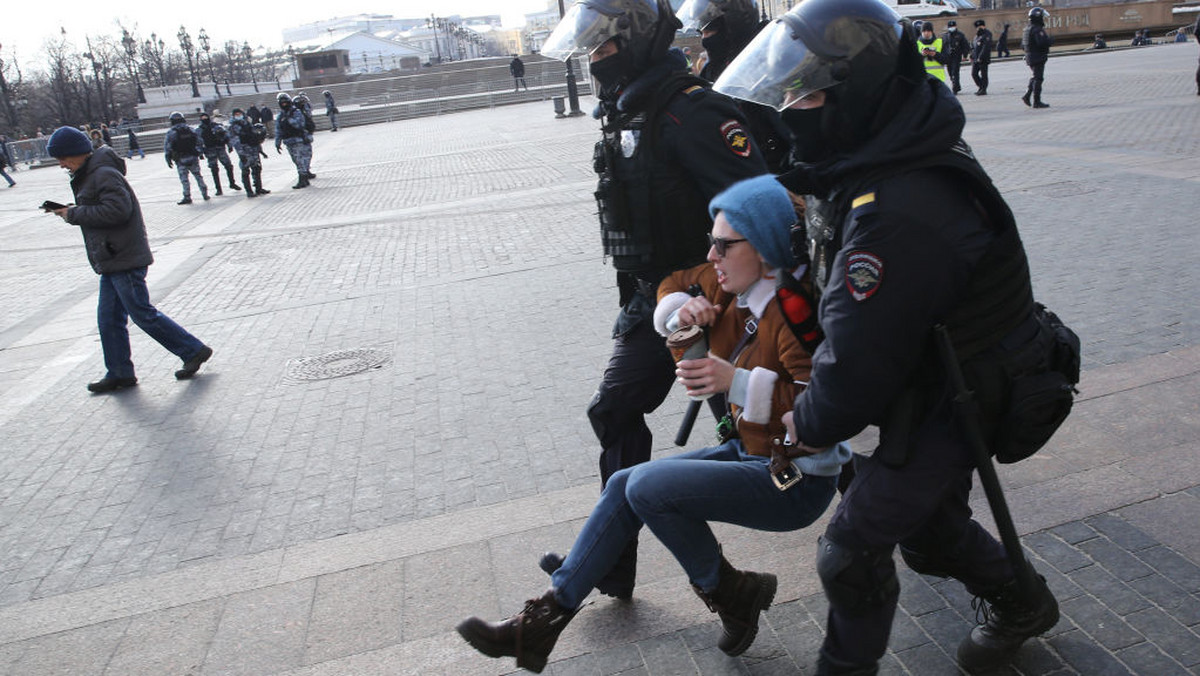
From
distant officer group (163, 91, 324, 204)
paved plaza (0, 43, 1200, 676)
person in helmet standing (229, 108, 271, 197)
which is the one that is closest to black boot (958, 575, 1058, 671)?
paved plaza (0, 43, 1200, 676)

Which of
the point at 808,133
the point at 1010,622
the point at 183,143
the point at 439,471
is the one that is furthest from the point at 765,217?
the point at 183,143

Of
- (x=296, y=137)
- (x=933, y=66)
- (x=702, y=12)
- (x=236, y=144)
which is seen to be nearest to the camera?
(x=702, y=12)

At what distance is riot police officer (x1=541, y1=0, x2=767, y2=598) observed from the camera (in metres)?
3.21

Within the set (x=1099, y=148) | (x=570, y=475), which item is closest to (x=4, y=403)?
(x=570, y=475)

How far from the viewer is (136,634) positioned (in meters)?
3.56

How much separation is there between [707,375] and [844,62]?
866 mm

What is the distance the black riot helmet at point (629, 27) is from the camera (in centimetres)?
331

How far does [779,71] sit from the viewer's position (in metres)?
2.25

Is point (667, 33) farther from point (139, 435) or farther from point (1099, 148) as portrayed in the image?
point (1099, 148)

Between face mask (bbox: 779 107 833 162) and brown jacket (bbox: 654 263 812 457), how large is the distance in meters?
0.40

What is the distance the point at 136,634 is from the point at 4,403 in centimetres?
415

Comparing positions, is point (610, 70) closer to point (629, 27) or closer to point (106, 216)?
point (629, 27)

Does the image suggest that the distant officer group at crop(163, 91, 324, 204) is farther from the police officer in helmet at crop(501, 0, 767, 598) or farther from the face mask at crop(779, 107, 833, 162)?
the face mask at crop(779, 107, 833, 162)

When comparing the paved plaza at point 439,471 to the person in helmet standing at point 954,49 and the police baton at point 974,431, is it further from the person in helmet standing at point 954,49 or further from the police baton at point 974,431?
the person in helmet standing at point 954,49
